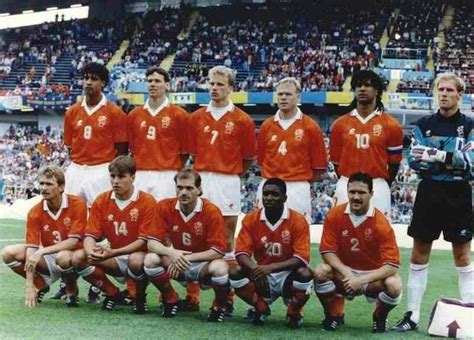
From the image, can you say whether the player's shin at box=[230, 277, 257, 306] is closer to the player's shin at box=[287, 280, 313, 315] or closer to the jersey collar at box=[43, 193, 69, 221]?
the player's shin at box=[287, 280, 313, 315]

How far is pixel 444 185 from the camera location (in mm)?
5504

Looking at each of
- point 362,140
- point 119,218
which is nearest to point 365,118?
point 362,140

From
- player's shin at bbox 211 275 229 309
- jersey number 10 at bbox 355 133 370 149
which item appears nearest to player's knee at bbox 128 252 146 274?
player's shin at bbox 211 275 229 309

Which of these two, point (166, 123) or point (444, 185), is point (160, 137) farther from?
point (444, 185)

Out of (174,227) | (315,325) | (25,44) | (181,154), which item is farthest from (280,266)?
(25,44)

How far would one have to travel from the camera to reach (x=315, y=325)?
557 cm

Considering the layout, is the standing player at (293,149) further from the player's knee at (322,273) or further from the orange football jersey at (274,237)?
the player's knee at (322,273)

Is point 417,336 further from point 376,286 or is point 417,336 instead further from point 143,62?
point 143,62

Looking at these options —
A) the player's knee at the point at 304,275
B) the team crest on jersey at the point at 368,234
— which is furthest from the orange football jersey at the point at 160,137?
the team crest on jersey at the point at 368,234

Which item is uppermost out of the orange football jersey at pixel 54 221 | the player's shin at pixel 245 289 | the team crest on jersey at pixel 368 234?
the team crest on jersey at pixel 368 234

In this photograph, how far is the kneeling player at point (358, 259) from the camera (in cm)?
528

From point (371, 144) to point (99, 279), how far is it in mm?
2177

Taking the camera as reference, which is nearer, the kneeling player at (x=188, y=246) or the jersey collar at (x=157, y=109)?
the kneeling player at (x=188, y=246)

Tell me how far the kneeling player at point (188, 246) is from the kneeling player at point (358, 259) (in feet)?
2.28
